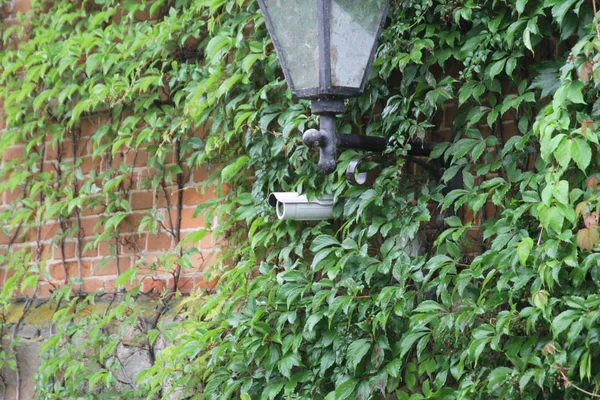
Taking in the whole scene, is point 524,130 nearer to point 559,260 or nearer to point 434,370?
point 559,260

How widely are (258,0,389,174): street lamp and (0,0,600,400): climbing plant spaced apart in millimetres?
349

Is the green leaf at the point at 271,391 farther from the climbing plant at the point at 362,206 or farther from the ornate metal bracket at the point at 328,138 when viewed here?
the ornate metal bracket at the point at 328,138

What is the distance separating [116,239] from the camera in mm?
4172

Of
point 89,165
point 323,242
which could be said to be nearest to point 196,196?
point 89,165

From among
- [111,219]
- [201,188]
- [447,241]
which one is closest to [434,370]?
[447,241]

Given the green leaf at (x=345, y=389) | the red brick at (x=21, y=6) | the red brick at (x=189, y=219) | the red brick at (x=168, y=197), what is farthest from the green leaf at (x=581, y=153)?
the red brick at (x=21, y=6)

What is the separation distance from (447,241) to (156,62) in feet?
5.76

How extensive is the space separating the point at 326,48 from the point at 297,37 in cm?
11

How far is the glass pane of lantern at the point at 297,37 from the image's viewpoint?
263 centimetres

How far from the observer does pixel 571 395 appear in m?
2.58

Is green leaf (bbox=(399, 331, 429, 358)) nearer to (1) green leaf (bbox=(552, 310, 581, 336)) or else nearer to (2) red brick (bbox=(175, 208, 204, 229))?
(1) green leaf (bbox=(552, 310, 581, 336))

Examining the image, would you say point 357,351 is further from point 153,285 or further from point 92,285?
point 92,285

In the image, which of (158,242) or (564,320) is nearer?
(564,320)

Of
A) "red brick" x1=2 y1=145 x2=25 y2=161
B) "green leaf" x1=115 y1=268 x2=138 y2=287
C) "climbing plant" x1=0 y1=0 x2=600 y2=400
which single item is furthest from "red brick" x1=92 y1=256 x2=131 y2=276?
"red brick" x1=2 y1=145 x2=25 y2=161
